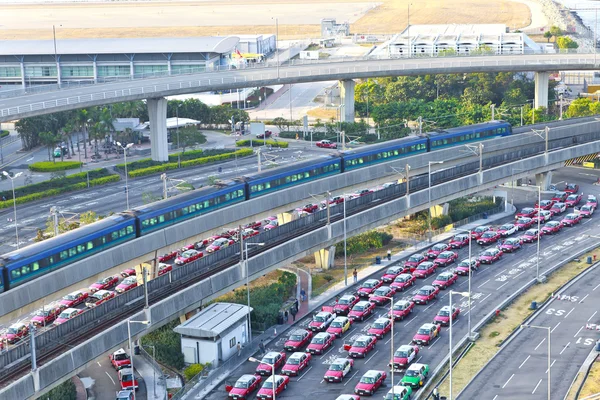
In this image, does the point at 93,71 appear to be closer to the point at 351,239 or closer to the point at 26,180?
the point at 26,180

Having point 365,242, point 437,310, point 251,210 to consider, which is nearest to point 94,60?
point 365,242

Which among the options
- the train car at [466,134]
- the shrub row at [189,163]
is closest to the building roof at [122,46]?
the shrub row at [189,163]

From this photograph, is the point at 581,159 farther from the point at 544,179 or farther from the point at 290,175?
the point at 290,175

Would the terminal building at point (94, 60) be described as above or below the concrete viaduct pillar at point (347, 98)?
above

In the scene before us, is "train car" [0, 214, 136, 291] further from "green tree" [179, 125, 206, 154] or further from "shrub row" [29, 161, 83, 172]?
"green tree" [179, 125, 206, 154]

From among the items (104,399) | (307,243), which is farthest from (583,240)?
(104,399)

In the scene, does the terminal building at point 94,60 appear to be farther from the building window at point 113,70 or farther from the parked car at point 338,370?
the parked car at point 338,370

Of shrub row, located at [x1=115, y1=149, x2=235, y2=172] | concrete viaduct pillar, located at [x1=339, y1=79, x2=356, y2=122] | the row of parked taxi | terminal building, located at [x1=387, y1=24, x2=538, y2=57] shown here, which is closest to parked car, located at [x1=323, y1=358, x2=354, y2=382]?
the row of parked taxi
